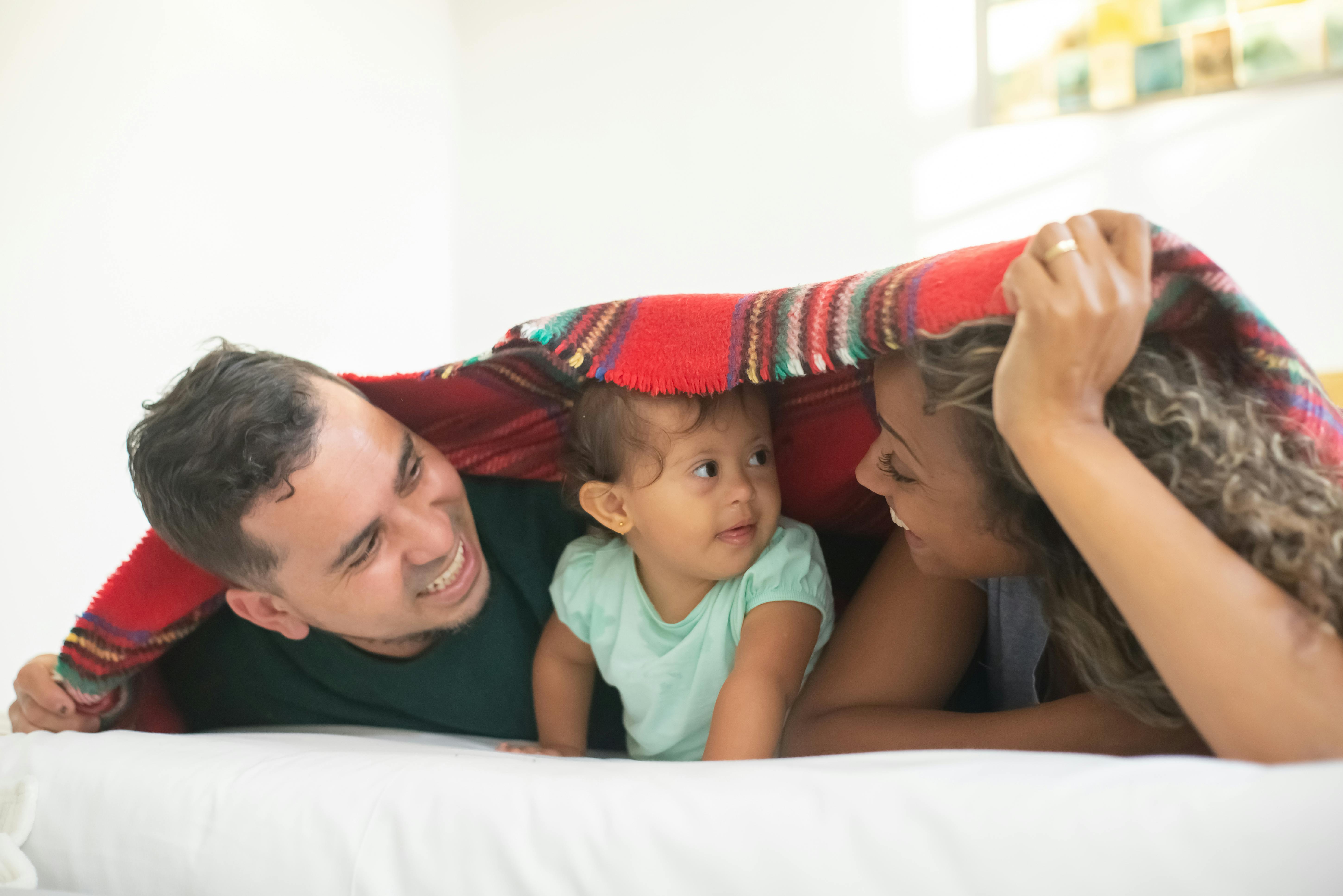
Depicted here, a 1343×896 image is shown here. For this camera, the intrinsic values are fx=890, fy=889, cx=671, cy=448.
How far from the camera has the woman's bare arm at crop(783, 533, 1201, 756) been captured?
843 mm

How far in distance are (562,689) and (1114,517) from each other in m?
0.80

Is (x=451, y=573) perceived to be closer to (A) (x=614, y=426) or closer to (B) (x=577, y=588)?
(B) (x=577, y=588)

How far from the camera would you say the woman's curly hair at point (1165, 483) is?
1.98ft

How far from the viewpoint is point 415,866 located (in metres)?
0.70

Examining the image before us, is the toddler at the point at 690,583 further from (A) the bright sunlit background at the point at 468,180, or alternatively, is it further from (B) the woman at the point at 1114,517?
(A) the bright sunlit background at the point at 468,180

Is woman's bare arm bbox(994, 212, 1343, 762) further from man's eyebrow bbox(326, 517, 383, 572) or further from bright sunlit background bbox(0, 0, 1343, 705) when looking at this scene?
bright sunlit background bbox(0, 0, 1343, 705)

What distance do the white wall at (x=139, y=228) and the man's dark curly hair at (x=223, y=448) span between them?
11.3 inches

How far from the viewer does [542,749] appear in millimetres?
1152

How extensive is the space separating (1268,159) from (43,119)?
270 cm

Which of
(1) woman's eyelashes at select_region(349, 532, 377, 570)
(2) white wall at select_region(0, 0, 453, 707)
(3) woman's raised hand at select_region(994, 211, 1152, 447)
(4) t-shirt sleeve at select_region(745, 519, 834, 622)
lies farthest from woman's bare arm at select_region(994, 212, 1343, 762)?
(2) white wall at select_region(0, 0, 453, 707)

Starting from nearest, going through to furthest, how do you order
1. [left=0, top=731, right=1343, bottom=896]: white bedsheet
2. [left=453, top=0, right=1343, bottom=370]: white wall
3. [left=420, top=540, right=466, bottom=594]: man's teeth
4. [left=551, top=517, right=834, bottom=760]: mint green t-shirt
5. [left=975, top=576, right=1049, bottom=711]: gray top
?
1. [left=0, top=731, right=1343, bottom=896]: white bedsheet
2. [left=975, top=576, right=1049, bottom=711]: gray top
3. [left=551, top=517, right=834, bottom=760]: mint green t-shirt
4. [left=420, top=540, right=466, bottom=594]: man's teeth
5. [left=453, top=0, right=1343, bottom=370]: white wall

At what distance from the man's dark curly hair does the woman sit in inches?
26.2

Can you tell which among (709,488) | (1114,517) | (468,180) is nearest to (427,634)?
(709,488)

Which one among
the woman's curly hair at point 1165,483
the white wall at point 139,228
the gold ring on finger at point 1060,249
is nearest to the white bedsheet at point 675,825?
the woman's curly hair at point 1165,483
